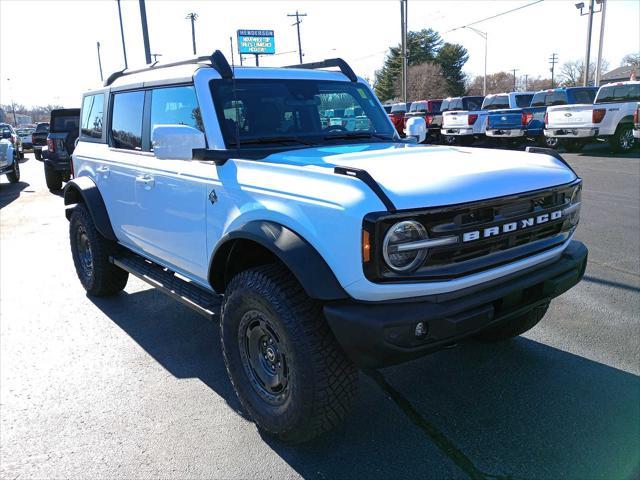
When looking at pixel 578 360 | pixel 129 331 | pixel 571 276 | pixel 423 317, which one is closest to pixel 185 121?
pixel 129 331

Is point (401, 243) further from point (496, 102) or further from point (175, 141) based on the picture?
point (496, 102)

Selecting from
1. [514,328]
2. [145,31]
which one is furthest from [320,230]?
[145,31]

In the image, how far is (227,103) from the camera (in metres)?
3.64

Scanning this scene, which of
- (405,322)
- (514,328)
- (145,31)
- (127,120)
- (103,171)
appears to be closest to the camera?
(405,322)

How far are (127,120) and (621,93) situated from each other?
16061 mm

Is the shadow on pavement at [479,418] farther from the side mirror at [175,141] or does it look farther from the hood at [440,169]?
the side mirror at [175,141]

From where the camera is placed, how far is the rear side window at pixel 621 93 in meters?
16.2

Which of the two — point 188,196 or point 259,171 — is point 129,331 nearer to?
point 188,196

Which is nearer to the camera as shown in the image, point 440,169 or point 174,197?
point 440,169

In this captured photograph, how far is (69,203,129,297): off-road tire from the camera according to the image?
5176mm

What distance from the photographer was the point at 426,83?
59969 mm

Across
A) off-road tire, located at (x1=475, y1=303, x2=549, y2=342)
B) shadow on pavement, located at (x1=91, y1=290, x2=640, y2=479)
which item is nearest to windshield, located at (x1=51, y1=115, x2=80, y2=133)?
shadow on pavement, located at (x1=91, y1=290, x2=640, y2=479)

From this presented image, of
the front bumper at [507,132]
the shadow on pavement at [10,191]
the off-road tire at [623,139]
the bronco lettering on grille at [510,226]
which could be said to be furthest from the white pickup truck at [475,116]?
the bronco lettering on grille at [510,226]

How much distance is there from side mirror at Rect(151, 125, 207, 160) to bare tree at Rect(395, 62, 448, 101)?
195 feet
